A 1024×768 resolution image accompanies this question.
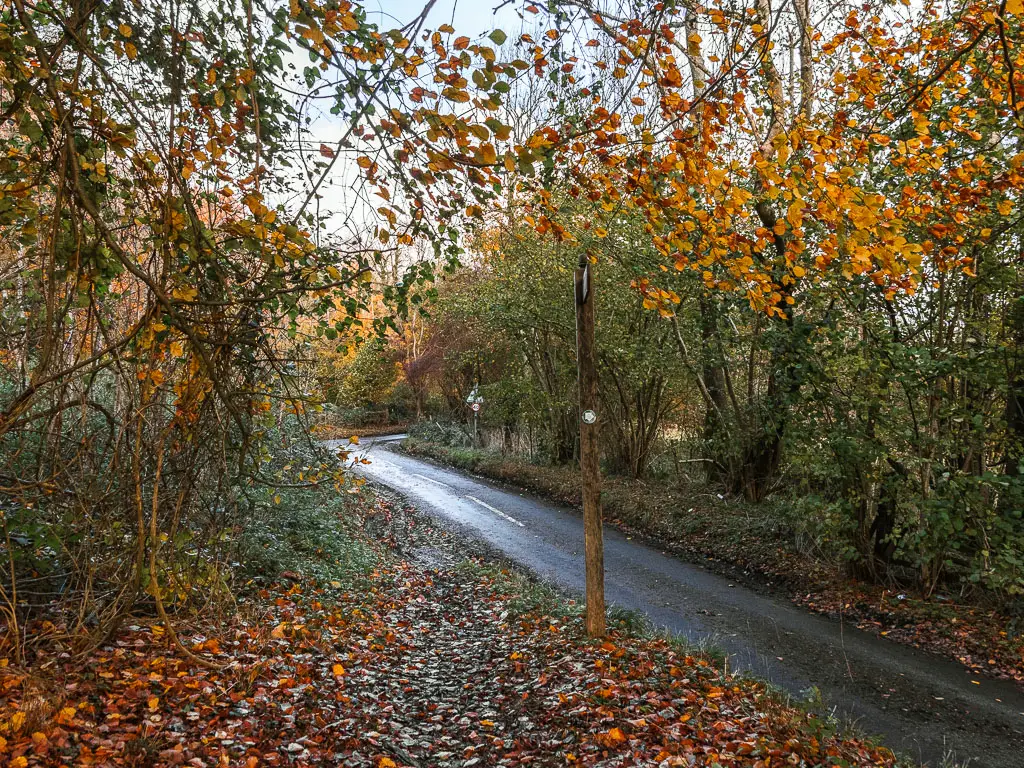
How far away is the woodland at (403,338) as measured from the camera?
3686mm

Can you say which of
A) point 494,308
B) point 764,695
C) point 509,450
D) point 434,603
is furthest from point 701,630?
point 509,450

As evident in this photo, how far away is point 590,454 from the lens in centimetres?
635

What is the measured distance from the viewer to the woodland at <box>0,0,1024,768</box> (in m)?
3.69

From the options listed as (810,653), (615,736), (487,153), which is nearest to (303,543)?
(615,736)

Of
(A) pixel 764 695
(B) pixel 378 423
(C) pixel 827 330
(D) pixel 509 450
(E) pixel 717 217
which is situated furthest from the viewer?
(B) pixel 378 423

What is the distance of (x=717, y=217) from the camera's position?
164 inches

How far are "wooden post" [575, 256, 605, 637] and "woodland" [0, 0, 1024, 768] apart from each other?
380mm

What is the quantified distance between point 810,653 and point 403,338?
17.6ft

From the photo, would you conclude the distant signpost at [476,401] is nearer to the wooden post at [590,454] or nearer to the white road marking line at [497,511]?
the white road marking line at [497,511]

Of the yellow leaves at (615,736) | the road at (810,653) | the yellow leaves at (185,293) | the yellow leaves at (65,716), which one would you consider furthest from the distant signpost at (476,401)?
the yellow leaves at (65,716)

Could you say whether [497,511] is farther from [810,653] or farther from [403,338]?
Result: [403,338]

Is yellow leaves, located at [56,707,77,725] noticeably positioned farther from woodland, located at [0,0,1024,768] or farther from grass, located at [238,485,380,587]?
grass, located at [238,485,380,587]

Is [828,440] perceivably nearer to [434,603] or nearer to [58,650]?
[434,603]

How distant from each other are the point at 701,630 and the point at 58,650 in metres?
6.25
